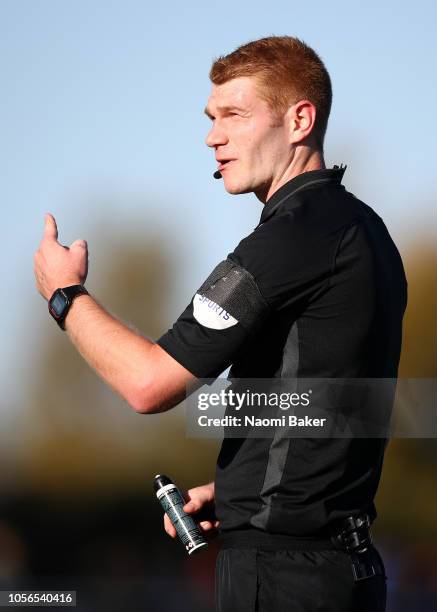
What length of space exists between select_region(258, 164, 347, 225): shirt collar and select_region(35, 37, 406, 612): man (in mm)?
10

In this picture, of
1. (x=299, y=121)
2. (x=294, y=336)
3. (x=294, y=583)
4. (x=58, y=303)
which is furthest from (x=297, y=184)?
(x=294, y=583)

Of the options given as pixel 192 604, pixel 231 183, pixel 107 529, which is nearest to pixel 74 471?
pixel 107 529

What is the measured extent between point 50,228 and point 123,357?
2.05 ft

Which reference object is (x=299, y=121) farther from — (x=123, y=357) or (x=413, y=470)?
(x=413, y=470)

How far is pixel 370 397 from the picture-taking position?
12.2 feet

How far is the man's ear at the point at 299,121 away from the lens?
397cm

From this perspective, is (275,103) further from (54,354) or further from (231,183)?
(54,354)

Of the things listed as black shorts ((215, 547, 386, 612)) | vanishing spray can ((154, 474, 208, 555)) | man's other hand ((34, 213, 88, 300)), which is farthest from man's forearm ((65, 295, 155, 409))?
black shorts ((215, 547, 386, 612))

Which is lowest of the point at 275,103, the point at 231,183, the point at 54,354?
the point at 231,183

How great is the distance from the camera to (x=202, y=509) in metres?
3.99

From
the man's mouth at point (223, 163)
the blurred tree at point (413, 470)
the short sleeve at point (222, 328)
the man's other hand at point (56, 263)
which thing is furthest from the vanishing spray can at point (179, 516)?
the blurred tree at point (413, 470)

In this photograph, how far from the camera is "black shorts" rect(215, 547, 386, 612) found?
3.55 meters

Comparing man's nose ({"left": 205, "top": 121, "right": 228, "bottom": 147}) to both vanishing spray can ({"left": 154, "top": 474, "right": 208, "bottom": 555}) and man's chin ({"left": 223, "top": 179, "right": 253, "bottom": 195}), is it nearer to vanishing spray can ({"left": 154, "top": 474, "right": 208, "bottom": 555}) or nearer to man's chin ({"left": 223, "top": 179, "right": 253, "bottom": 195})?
man's chin ({"left": 223, "top": 179, "right": 253, "bottom": 195})

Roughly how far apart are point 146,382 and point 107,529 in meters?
32.6
